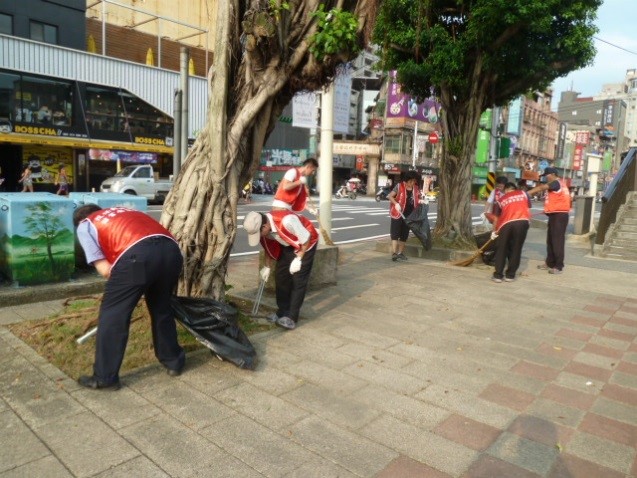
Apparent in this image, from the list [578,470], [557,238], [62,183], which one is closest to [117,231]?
[578,470]

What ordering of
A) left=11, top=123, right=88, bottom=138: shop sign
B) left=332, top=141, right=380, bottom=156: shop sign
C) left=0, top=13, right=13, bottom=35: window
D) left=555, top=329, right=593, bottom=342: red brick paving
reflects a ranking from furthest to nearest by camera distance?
left=332, top=141, right=380, bottom=156: shop sign
left=0, top=13, right=13, bottom=35: window
left=11, top=123, right=88, bottom=138: shop sign
left=555, top=329, right=593, bottom=342: red brick paving

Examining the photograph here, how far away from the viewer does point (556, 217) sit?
912 centimetres

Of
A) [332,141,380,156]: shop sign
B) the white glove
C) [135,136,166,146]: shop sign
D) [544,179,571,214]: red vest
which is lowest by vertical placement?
the white glove

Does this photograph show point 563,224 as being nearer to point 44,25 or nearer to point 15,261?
point 15,261

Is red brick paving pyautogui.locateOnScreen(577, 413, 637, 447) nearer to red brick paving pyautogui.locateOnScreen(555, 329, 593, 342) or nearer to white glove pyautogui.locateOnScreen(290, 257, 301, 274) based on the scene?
red brick paving pyautogui.locateOnScreen(555, 329, 593, 342)

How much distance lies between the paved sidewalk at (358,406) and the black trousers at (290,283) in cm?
24

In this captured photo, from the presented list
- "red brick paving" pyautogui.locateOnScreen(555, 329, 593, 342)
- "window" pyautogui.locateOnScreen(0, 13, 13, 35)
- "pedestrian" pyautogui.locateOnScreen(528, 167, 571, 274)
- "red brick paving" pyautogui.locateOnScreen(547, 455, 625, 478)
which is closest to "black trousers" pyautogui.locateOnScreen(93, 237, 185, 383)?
"red brick paving" pyautogui.locateOnScreen(547, 455, 625, 478)

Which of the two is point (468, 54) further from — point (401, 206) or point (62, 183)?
point (62, 183)

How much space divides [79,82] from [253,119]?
22970 mm

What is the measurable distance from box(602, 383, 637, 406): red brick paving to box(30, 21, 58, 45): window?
2729 cm

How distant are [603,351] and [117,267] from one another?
442 centimetres

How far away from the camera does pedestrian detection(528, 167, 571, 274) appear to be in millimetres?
9031

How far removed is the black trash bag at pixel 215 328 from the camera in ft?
12.8

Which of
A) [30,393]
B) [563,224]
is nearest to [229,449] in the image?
[30,393]
